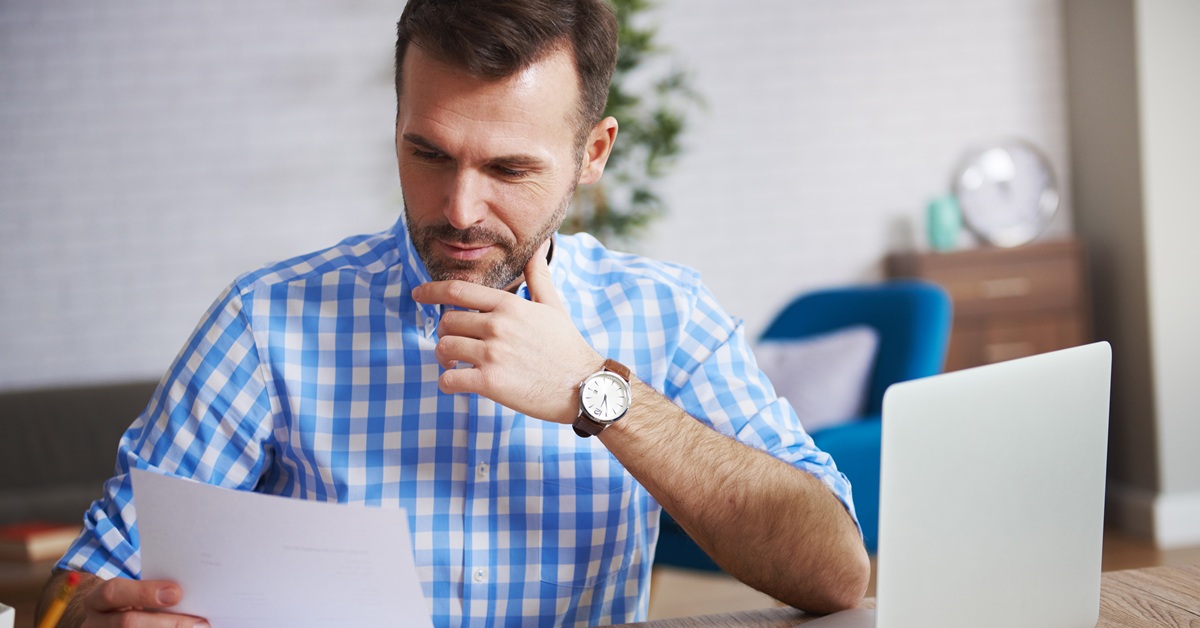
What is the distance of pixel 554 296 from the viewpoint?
3.89 ft

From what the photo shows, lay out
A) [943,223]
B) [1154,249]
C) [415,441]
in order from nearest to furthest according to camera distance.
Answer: [415,441], [1154,249], [943,223]

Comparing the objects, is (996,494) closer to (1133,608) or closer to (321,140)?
(1133,608)

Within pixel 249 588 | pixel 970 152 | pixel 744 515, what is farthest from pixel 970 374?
pixel 970 152

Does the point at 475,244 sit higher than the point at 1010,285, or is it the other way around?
the point at 475,244

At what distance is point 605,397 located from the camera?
109cm

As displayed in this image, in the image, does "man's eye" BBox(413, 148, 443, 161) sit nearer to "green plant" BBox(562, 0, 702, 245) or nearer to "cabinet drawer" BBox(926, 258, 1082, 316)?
"green plant" BBox(562, 0, 702, 245)

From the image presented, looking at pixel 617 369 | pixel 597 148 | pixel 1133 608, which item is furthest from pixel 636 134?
pixel 1133 608

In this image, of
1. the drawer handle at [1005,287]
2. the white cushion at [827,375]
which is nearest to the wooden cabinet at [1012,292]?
the drawer handle at [1005,287]

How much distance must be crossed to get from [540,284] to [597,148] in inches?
10.9

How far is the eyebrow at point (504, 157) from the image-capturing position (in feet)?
3.82

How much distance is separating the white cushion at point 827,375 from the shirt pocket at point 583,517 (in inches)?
67.3

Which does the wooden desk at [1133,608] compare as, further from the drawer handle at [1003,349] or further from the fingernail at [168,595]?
the drawer handle at [1003,349]

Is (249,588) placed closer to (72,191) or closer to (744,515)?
(744,515)

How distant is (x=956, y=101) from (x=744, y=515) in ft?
11.9
